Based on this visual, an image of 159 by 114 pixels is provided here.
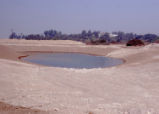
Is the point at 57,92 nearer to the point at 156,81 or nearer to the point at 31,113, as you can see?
the point at 31,113

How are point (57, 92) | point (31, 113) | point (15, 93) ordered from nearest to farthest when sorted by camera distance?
point (31, 113) < point (15, 93) < point (57, 92)

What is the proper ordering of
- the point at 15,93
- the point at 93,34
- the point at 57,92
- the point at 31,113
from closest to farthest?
the point at 31,113
the point at 15,93
the point at 57,92
the point at 93,34

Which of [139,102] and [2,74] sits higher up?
[2,74]

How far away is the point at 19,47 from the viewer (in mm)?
39000

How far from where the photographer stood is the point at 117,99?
278 inches

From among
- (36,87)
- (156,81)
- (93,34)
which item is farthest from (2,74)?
(93,34)

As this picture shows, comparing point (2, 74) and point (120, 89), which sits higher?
point (2, 74)

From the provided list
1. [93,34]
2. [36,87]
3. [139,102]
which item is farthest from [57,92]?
[93,34]

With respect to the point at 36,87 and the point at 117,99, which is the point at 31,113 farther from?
the point at 117,99

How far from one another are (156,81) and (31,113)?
6637mm

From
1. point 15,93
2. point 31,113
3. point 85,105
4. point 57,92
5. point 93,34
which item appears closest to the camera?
point 31,113

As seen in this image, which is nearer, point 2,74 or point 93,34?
point 2,74

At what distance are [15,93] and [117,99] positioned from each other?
119 inches

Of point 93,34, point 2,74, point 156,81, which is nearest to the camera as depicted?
point 2,74
